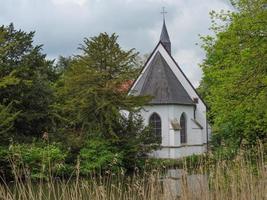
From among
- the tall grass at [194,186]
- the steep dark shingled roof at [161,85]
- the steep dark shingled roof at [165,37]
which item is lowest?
the tall grass at [194,186]

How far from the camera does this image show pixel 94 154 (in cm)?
2292

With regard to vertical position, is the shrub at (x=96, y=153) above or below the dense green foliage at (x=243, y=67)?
below

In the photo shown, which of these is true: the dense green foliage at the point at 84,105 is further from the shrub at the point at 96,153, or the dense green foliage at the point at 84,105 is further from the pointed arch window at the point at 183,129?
the pointed arch window at the point at 183,129

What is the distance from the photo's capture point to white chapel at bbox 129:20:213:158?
32.6 m

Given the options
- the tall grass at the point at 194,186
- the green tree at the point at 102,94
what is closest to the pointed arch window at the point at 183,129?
the green tree at the point at 102,94

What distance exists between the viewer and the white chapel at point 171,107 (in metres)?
32.6

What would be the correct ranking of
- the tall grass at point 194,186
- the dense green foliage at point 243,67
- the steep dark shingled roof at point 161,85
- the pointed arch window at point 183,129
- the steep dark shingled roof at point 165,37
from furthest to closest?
the steep dark shingled roof at point 165,37 → the pointed arch window at point 183,129 → the steep dark shingled roof at point 161,85 → the dense green foliage at point 243,67 → the tall grass at point 194,186

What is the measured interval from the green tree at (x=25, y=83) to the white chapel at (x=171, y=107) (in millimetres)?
7976

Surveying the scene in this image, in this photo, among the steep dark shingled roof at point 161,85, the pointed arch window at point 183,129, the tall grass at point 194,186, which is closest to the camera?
the tall grass at point 194,186

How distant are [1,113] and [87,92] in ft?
14.5

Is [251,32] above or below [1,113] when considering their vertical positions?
above

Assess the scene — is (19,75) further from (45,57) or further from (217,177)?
(217,177)

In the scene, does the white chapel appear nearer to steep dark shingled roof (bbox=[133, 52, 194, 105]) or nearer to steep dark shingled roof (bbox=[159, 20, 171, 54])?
steep dark shingled roof (bbox=[133, 52, 194, 105])

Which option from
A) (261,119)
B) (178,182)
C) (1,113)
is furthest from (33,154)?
(178,182)
